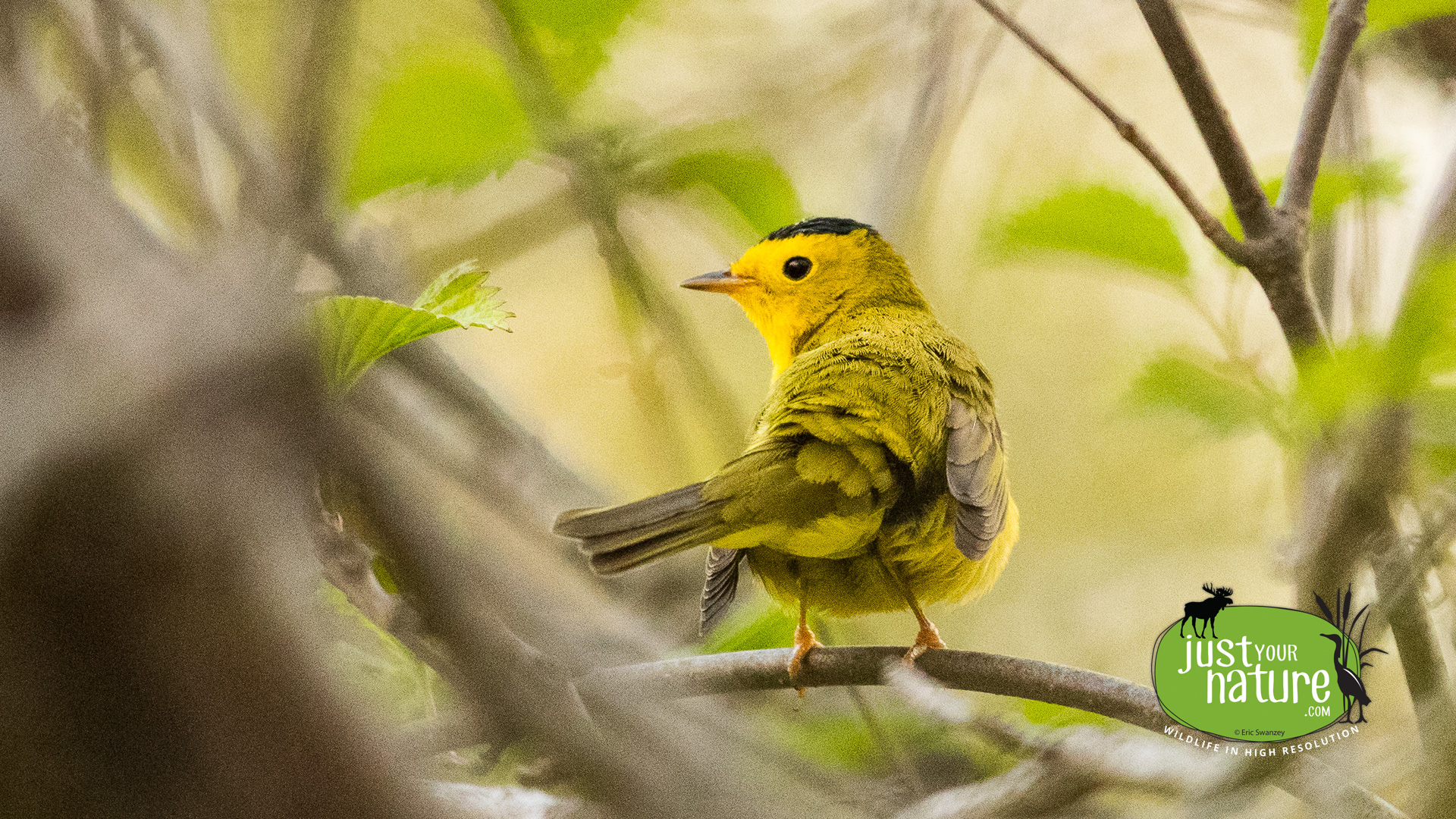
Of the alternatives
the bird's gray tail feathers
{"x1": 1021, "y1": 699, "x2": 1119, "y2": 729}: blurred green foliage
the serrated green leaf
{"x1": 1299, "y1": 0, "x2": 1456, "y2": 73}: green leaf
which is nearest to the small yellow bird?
the bird's gray tail feathers

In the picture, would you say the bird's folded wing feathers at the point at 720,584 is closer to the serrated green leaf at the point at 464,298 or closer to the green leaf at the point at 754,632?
the green leaf at the point at 754,632

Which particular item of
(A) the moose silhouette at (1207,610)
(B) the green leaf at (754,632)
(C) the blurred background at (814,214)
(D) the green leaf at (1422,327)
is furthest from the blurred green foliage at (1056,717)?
(D) the green leaf at (1422,327)

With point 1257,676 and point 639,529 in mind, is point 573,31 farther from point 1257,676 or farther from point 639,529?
point 1257,676

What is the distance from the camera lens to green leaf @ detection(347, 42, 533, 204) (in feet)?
3.33

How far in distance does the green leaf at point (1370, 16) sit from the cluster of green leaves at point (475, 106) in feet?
2.36

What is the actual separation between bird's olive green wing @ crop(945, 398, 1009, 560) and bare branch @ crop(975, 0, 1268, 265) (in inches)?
12.1

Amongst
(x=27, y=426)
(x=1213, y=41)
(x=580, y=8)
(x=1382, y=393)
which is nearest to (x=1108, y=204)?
(x=1382, y=393)

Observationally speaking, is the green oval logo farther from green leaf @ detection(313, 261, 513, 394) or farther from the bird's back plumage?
green leaf @ detection(313, 261, 513, 394)

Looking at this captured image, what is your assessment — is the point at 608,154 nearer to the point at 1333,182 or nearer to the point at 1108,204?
the point at 1108,204

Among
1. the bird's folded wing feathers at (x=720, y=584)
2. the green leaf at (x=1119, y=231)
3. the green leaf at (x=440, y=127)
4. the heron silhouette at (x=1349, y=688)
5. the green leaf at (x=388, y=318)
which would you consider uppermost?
the green leaf at (x=440, y=127)

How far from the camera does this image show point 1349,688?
2.52ft

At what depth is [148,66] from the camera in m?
0.74

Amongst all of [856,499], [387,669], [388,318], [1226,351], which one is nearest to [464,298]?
[388,318]

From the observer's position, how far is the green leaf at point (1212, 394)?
3.15 feet
